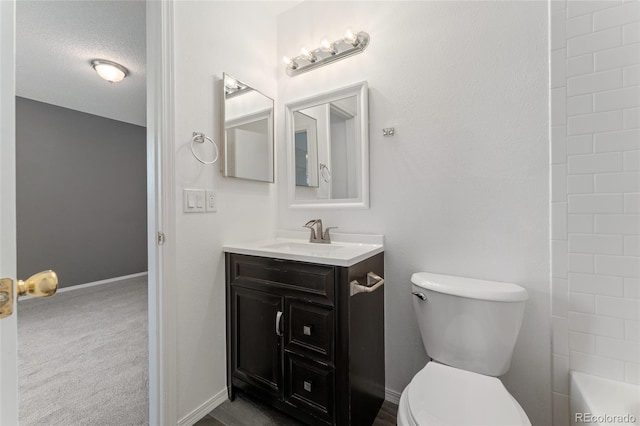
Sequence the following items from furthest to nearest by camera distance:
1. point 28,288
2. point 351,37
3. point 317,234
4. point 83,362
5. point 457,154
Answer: point 83,362 → point 317,234 → point 351,37 → point 457,154 → point 28,288

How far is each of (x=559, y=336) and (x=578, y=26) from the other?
1.32 m

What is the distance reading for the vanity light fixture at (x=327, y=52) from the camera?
1.62 meters

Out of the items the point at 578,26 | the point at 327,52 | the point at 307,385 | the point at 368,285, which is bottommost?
the point at 307,385

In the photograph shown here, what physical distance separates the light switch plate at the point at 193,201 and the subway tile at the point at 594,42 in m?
1.82

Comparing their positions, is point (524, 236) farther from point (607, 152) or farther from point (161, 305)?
point (161, 305)

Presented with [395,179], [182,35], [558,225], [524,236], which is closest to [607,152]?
[558,225]

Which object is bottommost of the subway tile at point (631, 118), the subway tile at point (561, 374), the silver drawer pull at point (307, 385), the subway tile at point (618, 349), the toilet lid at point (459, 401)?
the silver drawer pull at point (307, 385)

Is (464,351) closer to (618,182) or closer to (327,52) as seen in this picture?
(618,182)

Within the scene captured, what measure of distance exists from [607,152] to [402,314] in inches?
45.5

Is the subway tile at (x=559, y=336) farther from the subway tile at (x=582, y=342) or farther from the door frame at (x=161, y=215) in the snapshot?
the door frame at (x=161, y=215)

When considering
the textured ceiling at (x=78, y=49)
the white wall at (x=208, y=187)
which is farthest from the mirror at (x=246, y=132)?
the textured ceiling at (x=78, y=49)

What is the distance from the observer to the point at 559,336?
1.16 metres

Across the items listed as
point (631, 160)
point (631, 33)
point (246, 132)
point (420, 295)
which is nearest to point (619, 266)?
point (631, 160)

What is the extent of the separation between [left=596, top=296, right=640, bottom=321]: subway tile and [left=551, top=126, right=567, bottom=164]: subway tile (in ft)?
1.94
